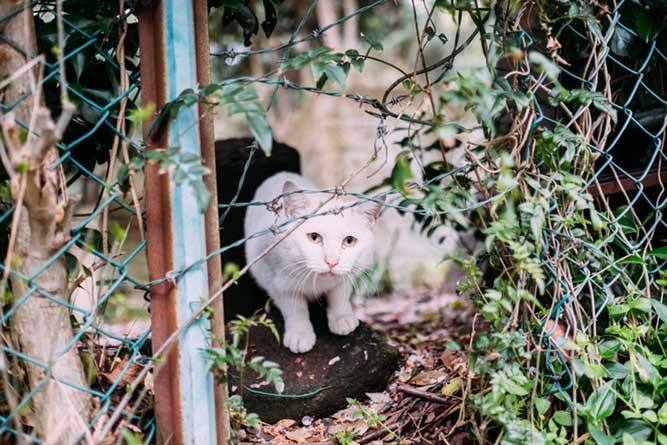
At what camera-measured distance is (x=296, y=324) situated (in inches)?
98.8

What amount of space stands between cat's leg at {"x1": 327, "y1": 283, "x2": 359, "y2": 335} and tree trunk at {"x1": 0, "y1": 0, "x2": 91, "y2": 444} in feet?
3.93

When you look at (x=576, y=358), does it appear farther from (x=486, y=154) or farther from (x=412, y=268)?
(x=412, y=268)

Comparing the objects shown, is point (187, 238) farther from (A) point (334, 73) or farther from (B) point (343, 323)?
(B) point (343, 323)

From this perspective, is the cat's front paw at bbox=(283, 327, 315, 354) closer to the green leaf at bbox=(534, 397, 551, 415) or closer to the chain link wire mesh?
the chain link wire mesh

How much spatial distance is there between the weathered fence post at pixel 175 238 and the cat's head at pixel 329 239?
2.70 ft

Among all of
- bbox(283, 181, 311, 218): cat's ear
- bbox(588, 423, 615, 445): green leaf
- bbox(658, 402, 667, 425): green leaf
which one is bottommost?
bbox(588, 423, 615, 445): green leaf

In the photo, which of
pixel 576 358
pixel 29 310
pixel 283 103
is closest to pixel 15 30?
pixel 29 310

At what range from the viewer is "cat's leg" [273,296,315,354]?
2463mm

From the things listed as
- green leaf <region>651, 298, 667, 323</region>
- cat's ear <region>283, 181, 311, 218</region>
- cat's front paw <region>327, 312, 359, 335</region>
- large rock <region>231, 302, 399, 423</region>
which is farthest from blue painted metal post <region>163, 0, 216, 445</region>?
green leaf <region>651, 298, 667, 323</region>

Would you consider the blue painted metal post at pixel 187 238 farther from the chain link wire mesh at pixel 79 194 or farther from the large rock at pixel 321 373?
the large rock at pixel 321 373

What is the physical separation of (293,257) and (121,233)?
44.4 inches

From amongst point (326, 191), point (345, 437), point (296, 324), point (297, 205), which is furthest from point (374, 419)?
point (297, 205)

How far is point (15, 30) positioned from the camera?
1423mm

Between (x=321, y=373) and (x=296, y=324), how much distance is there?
229 mm
